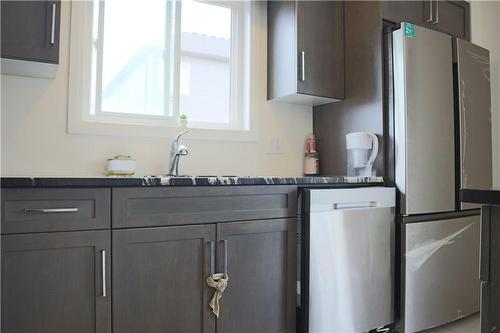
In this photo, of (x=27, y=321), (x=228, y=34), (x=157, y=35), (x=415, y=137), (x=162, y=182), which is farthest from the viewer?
(x=228, y=34)

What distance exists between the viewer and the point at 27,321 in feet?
4.09

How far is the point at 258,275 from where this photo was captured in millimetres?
1681

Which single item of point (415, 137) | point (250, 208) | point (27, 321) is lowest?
point (27, 321)

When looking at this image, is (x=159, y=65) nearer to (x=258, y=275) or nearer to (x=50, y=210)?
(x=50, y=210)

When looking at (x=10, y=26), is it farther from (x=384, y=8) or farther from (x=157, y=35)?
(x=384, y=8)

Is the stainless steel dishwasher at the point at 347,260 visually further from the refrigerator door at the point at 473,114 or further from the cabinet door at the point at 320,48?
the cabinet door at the point at 320,48

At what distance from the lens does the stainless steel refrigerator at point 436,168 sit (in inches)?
82.4

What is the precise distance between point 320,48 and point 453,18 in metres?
1.03

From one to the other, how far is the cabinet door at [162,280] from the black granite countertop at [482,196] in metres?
1.00

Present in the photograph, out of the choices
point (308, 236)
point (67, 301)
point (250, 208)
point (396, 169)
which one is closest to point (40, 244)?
point (67, 301)

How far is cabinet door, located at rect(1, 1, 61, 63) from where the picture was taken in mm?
1521

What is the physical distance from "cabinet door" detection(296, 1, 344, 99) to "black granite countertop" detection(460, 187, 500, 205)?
1.54m

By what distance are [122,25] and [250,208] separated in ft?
4.66

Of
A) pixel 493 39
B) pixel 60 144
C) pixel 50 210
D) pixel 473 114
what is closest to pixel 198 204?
pixel 50 210
